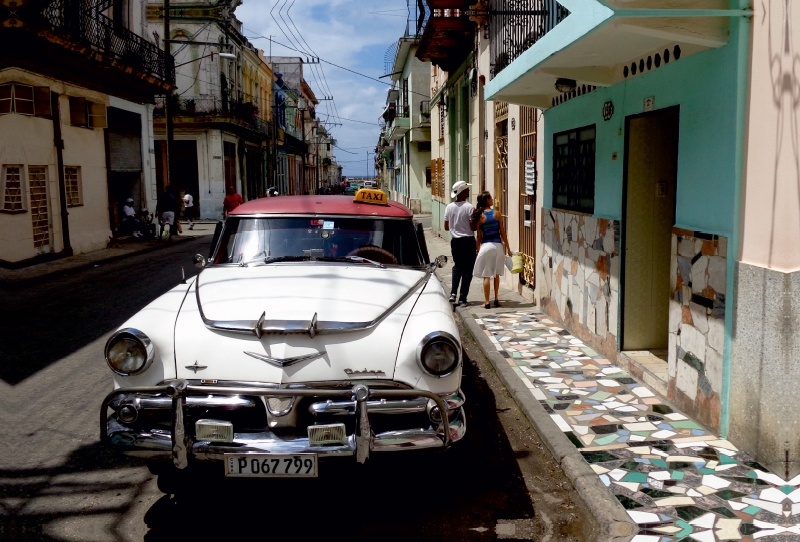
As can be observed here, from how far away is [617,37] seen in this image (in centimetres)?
520

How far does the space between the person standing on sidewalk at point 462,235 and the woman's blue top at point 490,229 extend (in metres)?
0.24

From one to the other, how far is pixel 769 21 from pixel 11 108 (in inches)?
576

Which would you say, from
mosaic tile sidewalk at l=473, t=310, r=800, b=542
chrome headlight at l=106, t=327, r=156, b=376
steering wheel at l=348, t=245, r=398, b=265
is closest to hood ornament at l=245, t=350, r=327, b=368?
chrome headlight at l=106, t=327, r=156, b=376

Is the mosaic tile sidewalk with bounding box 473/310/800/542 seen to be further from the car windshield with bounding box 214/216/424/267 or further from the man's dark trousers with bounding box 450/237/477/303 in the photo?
the man's dark trousers with bounding box 450/237/477/303

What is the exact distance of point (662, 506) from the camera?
3838 millimetres

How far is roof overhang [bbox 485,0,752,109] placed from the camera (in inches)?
178

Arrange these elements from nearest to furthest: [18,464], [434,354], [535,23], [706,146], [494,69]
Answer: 1. [434,354]
2. [18,464]
3. [706,146]
4. [535,23]
5. [494,69]

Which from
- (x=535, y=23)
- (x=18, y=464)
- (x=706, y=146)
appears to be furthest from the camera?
(x=535, y=23)

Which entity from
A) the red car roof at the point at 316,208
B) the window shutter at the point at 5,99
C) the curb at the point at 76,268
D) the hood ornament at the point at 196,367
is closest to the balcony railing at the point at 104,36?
the window shutter at the point at 5,99

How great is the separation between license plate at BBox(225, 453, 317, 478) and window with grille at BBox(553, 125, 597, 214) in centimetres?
501

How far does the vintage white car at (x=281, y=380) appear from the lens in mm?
3488

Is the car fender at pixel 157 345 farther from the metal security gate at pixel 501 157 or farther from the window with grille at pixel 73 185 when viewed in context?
the window with grille at pixel 73 185

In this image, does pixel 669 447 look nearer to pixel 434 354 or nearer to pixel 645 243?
pixel 434 354

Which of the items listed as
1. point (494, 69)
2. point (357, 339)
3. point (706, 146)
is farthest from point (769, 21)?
point (494, 69)
